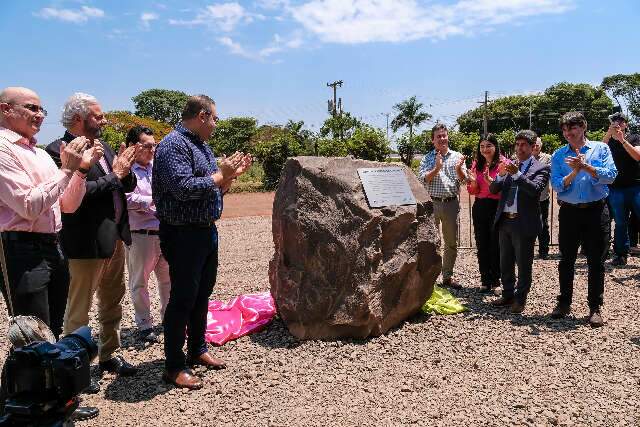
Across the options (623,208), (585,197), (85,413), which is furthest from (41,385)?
(623,208)

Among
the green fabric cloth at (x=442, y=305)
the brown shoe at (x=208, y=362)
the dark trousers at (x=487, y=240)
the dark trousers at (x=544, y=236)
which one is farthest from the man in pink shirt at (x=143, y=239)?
the dark trousers at (x=544, y=236)

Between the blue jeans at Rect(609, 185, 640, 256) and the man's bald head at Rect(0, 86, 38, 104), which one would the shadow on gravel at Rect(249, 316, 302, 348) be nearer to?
the man's bald head at Rect(0, 86, 38, 104)

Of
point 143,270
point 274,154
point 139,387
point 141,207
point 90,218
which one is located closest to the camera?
point 90,218

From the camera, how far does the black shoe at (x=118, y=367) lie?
12.7 feet

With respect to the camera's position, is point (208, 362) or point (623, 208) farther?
point (623, 208)

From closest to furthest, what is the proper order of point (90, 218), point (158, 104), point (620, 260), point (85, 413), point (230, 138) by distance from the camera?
point (85, 413) → point (90, 218) → point (620, 260) → point (230, 138) → point (158, 104)

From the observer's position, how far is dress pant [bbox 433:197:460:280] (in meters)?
5.95

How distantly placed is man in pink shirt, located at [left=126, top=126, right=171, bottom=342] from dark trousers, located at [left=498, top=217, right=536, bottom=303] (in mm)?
3464

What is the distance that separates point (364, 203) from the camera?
4320 mm

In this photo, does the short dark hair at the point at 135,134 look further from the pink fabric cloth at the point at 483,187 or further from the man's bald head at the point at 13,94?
the pink fabric cloth at the point at 483,187

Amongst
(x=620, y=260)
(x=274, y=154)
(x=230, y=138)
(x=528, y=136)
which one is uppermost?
(x=230, y=138)

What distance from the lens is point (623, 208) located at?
7008 millimetres

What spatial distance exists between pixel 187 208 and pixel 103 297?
115 cm

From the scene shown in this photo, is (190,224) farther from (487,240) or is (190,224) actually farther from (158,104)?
(158,104)
